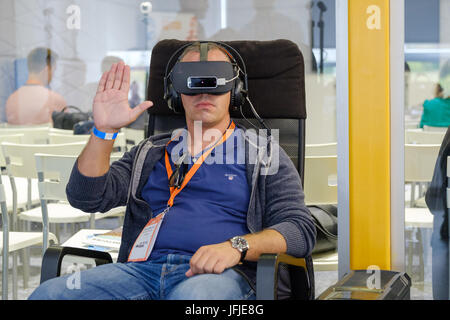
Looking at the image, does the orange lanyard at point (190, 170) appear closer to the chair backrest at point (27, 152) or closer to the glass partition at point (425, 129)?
the glass partition at point (425, 129)

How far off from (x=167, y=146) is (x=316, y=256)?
0.65 meters

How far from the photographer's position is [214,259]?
1295 millimetres

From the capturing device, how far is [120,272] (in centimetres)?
143

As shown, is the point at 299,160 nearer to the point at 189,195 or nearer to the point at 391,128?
the point at 391,128

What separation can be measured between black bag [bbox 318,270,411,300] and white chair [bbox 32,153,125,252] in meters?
1.08

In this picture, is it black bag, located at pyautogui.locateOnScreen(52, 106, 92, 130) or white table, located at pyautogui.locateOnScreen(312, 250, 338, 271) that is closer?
white table, located at pyautogui.locateOnScreen(312, 250, 338, 271)

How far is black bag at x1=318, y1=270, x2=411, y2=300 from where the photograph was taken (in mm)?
1302

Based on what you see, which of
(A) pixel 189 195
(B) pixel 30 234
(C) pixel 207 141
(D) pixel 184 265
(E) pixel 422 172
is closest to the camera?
(D) pixel 184 265

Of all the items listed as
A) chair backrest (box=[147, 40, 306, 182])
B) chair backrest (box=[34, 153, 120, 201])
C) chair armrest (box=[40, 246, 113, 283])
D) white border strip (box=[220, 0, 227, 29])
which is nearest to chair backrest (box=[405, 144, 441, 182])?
chair backrest (box=[147, 40, 306, 182])

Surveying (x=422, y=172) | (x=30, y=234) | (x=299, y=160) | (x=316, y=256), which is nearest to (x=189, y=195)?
(x=299, y=160)

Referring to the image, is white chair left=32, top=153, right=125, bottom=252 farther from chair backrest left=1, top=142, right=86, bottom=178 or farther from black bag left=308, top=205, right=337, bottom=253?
black bag left=308, top=205, right=337, bottom=253

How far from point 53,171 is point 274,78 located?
3.16ft

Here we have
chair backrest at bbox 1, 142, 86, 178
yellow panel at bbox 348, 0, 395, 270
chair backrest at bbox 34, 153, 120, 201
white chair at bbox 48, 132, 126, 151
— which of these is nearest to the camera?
yellow panel at bbox 348, 0, 395, 270

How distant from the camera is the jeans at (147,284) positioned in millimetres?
1295
